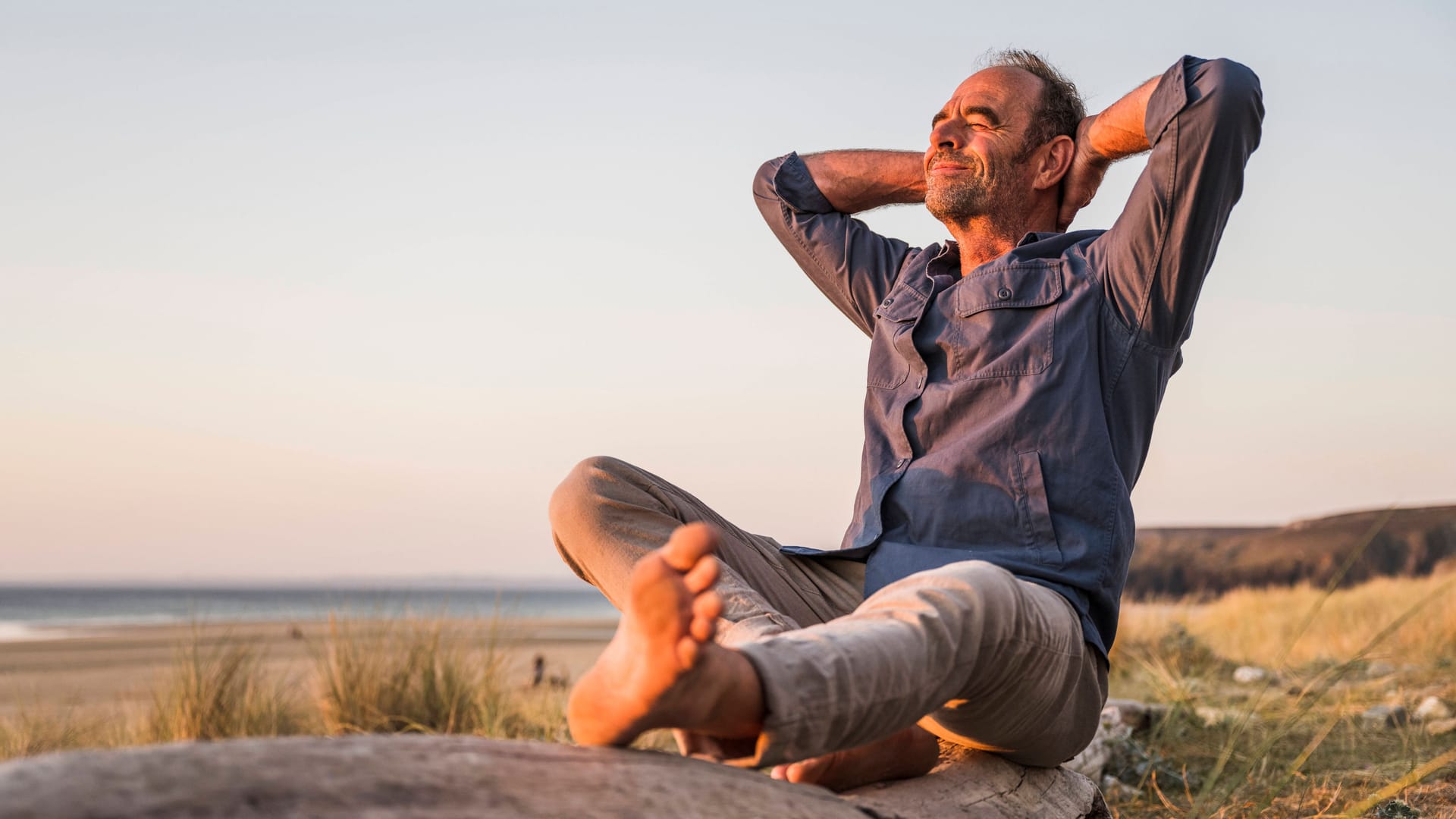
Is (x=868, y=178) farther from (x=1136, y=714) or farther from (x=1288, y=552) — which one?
(x=1288, y=552)

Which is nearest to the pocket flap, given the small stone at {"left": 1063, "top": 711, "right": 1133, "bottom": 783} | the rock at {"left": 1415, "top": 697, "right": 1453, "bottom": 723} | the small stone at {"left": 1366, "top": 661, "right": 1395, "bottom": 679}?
the small stone at {"left": 1063, "top": 711, "right": 1133, "bottom": 783}

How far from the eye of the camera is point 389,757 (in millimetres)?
1255

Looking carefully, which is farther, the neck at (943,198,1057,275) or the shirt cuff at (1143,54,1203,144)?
the neck at (943,198,1057,275)

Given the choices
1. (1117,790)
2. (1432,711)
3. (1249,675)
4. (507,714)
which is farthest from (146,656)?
(1432,711)

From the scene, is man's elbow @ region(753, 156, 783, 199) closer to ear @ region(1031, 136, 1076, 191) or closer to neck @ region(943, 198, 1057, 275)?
neck @ region(943, 198, 1057, 275)

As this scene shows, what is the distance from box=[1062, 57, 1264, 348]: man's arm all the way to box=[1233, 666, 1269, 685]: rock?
4.36 m

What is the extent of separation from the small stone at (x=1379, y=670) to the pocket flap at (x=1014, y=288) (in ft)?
16.0

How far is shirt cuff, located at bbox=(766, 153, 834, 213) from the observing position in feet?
10.5

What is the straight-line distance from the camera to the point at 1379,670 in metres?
6.51

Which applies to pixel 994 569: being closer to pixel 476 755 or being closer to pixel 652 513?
pixel 652 513

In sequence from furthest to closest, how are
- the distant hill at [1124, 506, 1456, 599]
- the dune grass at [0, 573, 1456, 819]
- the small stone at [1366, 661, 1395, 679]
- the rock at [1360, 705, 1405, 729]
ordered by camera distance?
1. the distant hill at [1124, 506, 1456, 599]
2. the small stone at [1366, 661, 1395, 679]
3. the rock at [1360, 705, 1405, 729]
4. the dune grass at [0, 573, 1456, 819]

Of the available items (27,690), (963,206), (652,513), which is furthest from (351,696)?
(27,690)

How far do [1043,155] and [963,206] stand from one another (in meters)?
0.26

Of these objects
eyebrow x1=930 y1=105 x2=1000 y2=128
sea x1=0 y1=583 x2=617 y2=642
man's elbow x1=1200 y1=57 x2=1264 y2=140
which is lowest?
sea x1=0 y1=583 x2=617 y2=642
